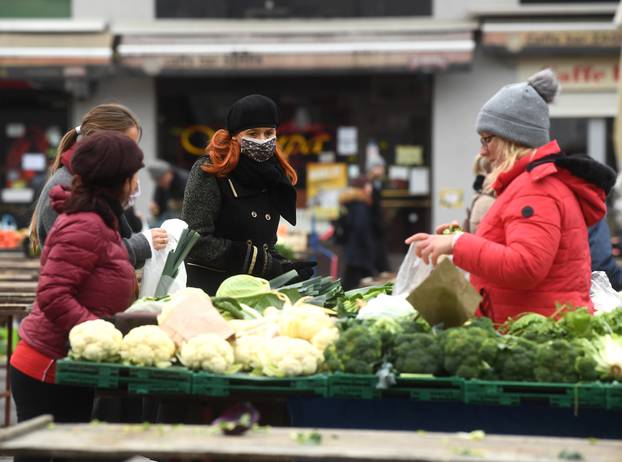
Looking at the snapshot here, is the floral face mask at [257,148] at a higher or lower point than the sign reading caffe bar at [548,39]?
lower

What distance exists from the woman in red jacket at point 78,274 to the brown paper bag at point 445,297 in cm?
117

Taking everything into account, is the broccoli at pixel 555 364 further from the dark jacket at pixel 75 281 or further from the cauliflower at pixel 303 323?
the dark jacket at pixel 75 281

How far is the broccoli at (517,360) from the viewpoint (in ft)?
13.0

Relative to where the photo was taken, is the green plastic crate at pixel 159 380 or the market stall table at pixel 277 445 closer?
the market stall table at pixel 277 445

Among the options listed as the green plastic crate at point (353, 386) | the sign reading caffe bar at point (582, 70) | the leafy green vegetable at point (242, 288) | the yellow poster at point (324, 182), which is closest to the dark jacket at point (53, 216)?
the leafy green vegetable at point (242, 288)

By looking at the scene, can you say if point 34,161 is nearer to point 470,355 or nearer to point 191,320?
point 191,320

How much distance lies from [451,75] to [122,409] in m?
13.2

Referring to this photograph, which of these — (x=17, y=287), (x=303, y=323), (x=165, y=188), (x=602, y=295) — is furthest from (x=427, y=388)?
(x=165, y=188)

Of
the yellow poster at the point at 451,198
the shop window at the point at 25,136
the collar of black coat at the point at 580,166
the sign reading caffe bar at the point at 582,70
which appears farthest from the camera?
the shop window at the point at 25,136

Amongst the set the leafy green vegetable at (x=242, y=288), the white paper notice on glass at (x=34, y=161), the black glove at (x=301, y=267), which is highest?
the white paper notice on glass at (x=34, y=161)

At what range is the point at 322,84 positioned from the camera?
59.4 feet

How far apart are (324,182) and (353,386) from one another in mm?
14325

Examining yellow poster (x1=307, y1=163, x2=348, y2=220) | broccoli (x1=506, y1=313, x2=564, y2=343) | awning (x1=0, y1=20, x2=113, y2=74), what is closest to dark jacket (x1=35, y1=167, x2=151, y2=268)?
broccoli (x1=506, y1=313, x2=564, y2=343)

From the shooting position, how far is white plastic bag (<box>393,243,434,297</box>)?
4895mm
